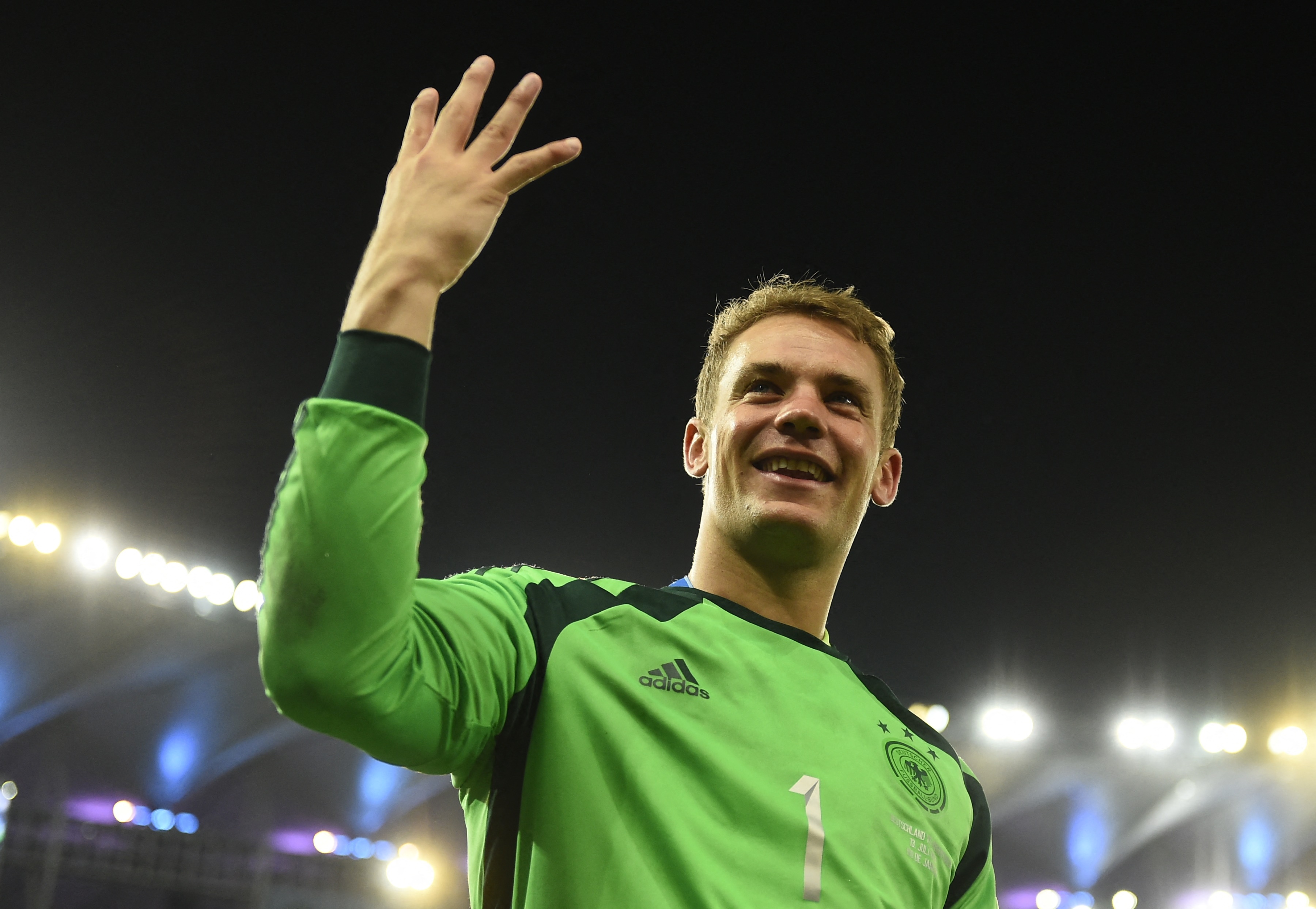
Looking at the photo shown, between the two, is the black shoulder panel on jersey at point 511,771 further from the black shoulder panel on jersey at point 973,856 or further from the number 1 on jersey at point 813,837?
the black shoulder panel on jersey at point 973,856

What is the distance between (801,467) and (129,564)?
12.0 metres

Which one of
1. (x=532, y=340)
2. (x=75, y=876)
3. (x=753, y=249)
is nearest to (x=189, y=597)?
(x=75, y=876)

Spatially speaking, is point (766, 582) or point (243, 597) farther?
point (243, 597)

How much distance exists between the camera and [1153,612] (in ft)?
50.2

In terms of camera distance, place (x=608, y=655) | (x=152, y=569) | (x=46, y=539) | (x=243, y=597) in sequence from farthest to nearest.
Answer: (x=243, y=597)
(x=152, y=569)
(x=46, y=539)
(x=608, y=655)

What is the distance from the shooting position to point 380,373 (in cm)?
136

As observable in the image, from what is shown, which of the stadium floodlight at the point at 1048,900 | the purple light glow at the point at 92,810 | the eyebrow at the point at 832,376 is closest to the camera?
the eyebrow at the point at 832,376

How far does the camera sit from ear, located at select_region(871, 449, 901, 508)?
2.77m

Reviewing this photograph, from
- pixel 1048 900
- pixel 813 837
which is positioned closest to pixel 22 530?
pixel 813 837

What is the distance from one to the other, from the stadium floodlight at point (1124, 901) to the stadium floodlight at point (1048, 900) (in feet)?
3.04

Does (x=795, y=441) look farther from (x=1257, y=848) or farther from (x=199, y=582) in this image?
(x=1257, y=848)

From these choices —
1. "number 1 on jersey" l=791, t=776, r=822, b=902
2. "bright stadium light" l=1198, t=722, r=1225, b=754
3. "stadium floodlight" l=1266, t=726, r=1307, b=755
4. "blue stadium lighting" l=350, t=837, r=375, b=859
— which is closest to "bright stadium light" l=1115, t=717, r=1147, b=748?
"bright stadium light" l=1198, t=722, r=1225, b=754

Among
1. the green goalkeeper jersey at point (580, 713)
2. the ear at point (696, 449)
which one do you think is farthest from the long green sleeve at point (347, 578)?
the ear at point (696, 449)

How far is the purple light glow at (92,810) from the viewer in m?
13.7
